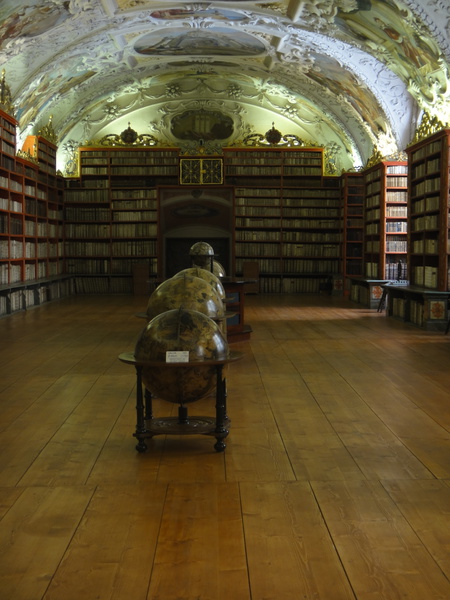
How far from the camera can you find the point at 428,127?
48.7 ft

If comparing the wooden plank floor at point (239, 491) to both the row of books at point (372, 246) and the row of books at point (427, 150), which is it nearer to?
the row of books at point (427, 150)

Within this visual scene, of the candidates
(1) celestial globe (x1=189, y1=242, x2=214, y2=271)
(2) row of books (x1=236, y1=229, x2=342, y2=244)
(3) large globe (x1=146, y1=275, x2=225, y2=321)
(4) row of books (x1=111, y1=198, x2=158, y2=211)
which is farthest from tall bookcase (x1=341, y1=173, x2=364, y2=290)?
(3) large globe (x1=146, y1=275, x2=225, y2=321)

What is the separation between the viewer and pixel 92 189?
23531 millimetres

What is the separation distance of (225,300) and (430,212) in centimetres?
671

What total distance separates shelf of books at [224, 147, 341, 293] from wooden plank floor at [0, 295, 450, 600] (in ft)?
49.0

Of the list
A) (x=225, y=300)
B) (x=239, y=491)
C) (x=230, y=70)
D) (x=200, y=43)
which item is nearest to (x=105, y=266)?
(x=230, y=70)

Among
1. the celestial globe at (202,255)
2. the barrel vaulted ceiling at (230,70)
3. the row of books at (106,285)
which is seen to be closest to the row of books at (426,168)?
the barrel vaulted ceiling at (230,70)

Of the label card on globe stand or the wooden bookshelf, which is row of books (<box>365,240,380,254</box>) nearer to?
the wooden bookshelf

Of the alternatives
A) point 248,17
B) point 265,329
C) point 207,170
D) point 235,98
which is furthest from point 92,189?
point 265,329

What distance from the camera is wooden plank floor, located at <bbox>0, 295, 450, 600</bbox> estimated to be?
3.31 m

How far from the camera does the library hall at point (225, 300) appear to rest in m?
3.72

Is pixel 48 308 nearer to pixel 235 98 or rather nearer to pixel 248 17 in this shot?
pixel 248 17

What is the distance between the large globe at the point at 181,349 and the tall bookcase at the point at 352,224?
1777 cm

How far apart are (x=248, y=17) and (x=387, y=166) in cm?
536
